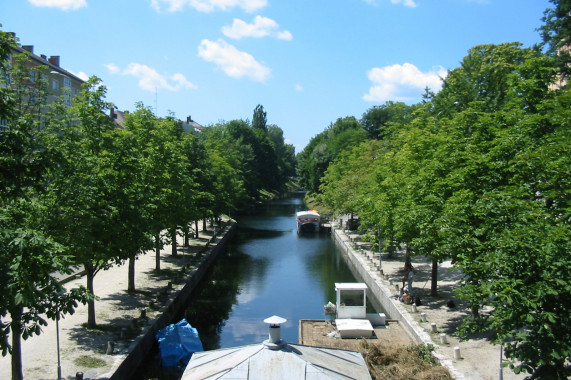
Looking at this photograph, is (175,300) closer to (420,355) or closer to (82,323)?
(82,323)

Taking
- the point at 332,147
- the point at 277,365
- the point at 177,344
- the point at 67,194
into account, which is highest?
the point at 332,147

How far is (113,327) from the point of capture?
64.1ft

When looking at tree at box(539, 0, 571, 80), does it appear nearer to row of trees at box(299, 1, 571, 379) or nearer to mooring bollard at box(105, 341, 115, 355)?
row of trees at box(299, 1, 571, 379)

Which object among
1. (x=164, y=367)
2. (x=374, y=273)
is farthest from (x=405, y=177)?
(x=164, y=367)

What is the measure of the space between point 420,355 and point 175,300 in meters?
12.4

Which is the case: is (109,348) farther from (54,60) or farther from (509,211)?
(54,60)

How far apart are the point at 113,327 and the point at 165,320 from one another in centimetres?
301

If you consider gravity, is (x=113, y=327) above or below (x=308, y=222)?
below

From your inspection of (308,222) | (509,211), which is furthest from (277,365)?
(308,222)

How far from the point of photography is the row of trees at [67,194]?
9102 mm

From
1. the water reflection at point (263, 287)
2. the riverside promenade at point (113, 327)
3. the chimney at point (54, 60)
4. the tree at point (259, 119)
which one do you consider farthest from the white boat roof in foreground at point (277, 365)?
the tree at point (259, 119)

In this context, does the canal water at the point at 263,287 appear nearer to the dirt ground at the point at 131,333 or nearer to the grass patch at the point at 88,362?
the dirt ground at the point at 131,333

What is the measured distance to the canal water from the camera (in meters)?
24.6

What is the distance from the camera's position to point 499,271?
37.6ft
